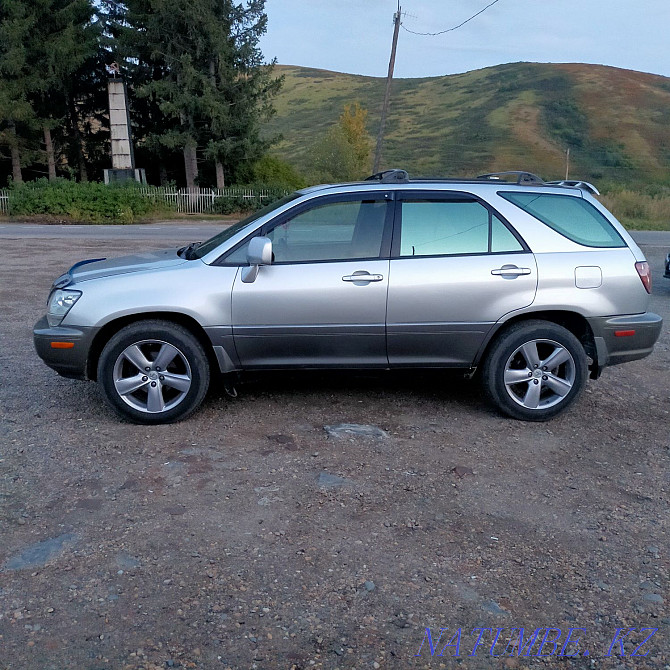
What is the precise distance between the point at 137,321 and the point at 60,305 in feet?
1.84

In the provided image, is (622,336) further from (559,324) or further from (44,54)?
(44,54)

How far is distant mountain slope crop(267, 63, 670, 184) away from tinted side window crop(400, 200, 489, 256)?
53455 millimetres

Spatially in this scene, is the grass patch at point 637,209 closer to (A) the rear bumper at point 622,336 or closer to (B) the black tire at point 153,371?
(A) the rear bumper at point 622,336

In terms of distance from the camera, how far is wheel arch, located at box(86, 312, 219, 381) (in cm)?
535

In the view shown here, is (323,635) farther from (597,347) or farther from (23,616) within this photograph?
(597,347)

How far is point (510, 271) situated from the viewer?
5438mm

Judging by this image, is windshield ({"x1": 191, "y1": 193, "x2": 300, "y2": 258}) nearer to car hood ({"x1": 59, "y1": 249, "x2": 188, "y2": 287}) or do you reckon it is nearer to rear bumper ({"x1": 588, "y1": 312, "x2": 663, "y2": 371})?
car hood ({"x1": 59, "y1": 249, "x2": 188, "y2": 287})

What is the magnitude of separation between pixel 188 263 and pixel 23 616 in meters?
2.91

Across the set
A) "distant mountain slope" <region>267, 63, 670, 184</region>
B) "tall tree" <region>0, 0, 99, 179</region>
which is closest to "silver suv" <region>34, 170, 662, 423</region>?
"tall tree" <region>0, 0, 99, 179</region>

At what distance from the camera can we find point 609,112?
3228 inches

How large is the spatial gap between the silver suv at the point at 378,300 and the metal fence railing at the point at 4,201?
1217 inches

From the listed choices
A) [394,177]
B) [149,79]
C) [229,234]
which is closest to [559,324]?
[394,177]

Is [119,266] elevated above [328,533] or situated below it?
above

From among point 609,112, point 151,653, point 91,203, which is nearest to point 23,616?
point 151,653
